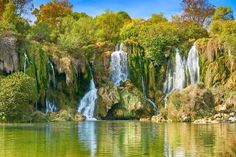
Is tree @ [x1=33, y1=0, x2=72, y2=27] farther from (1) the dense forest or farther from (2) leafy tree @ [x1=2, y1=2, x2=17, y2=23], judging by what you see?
(2) leafy tree @ [x1=2, y1=2, x2=17, y2=23]

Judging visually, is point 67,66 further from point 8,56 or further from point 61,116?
point 61,116

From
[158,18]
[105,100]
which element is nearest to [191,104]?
[105,100]

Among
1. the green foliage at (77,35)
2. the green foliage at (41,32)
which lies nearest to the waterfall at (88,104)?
the green foliage at (77,35)

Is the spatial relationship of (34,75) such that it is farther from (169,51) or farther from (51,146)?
(51,146)

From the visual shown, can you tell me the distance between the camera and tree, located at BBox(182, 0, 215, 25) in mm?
117250

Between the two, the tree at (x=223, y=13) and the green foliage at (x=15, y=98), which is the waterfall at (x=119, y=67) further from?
the tree at (x=223, y=13)

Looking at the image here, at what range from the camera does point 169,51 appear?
85062 millimetres

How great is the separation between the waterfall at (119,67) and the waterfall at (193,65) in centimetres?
934

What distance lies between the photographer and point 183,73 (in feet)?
267

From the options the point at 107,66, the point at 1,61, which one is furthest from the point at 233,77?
the point at 1,61

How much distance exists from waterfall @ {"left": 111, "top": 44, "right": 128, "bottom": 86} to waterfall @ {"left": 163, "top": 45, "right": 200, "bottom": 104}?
248 inches

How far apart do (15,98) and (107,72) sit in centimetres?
2254

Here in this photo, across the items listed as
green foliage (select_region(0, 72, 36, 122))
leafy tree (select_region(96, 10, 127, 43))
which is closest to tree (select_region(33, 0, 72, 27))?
leafy tree (select_region(96, 10, 127, 43))

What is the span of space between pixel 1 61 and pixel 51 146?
4465cm
